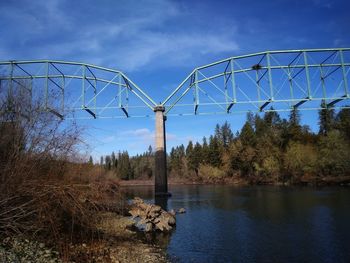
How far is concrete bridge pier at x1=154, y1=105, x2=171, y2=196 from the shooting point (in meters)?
52.4

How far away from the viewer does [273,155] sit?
3804 inches

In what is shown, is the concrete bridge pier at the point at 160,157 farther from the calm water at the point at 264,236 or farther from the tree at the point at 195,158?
the tree at the point at 195,158

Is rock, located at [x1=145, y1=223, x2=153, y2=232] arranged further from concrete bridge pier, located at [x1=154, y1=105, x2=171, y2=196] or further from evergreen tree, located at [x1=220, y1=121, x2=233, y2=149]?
evergreen tree, located at [x1=220, y1=121, x2=233, y2=149]

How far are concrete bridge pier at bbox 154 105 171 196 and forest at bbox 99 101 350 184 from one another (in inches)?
284

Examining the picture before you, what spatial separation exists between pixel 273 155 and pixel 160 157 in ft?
169

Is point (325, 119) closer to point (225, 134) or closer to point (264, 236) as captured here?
point (225, 134)

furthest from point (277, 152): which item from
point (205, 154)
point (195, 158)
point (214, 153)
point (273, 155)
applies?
point (195, 158)

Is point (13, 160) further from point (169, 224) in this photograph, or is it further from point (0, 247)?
point (169, 224)

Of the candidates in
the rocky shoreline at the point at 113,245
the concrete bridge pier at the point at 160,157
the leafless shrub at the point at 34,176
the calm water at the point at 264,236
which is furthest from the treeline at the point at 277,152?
the leafless shrub at the point at 34,176

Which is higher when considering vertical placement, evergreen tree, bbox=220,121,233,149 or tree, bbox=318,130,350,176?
evergreen tree, bbox=220,121,233,149

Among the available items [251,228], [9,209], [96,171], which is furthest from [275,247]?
[9,209]

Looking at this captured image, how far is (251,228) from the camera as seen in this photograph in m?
24.4

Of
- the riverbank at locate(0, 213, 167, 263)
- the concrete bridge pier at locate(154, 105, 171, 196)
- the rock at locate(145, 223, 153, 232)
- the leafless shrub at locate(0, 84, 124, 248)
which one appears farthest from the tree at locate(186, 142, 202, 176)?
the leafless shrub at locate(0, 84, 124, 248)

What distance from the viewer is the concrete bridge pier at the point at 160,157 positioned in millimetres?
52406
